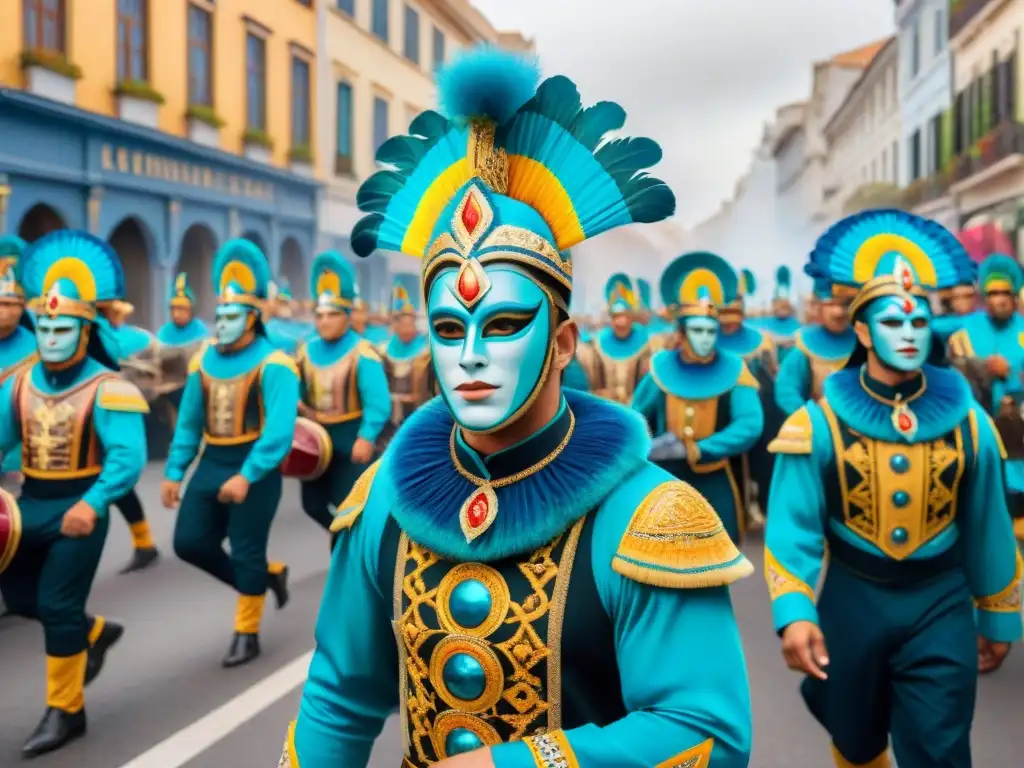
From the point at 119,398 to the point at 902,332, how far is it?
3.52 metres

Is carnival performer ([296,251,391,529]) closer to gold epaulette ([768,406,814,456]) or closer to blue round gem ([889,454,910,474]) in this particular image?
gold epaulette ([768,406,814,456])

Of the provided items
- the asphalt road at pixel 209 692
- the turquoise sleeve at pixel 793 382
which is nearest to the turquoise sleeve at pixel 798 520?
the asphalt road at pixel 209 692

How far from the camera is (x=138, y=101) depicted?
774 inches

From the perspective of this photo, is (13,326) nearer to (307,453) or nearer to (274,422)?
(307,453)

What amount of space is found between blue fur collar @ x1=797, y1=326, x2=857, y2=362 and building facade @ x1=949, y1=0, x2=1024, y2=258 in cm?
1412

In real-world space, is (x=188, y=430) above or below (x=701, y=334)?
below

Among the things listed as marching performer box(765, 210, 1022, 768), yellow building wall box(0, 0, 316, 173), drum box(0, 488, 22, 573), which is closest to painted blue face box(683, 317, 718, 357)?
marching performer box(765, 210, 1022, 768)

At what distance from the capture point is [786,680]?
19.9ft

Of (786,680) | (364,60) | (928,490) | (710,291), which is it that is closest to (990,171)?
(364,60)

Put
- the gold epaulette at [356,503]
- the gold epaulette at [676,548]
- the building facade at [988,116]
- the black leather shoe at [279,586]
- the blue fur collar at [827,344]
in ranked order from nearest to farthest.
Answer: the gold epaulette at [676,548], the gold epaulette at [356,503], the black leather shoe at [279,586], the blue fur collar at [827,344], the building facade at [988,116]

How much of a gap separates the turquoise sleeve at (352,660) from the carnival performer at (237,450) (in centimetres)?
409

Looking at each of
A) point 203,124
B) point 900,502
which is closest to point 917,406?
point 900,502

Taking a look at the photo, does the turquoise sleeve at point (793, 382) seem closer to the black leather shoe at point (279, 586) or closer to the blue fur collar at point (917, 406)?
the black leather shoe at point (279, 586)

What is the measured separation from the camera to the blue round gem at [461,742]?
7.09ft
